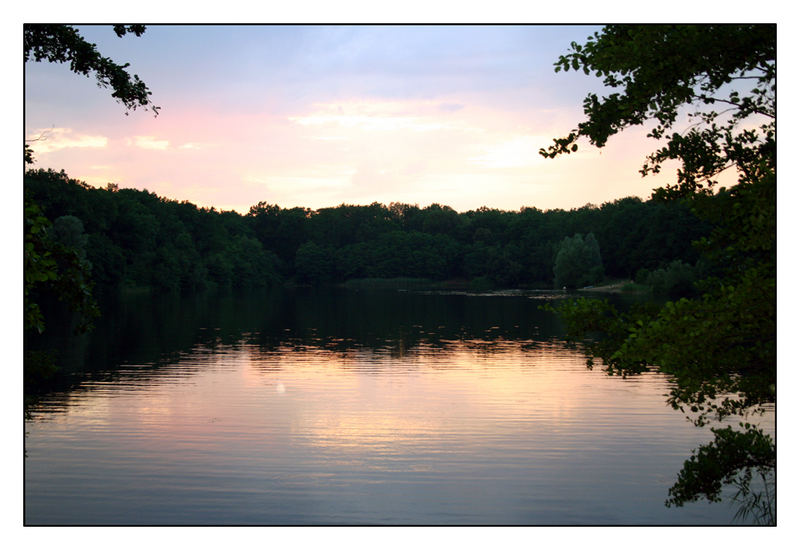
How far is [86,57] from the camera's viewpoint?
10.2 meters

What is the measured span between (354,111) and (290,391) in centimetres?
789

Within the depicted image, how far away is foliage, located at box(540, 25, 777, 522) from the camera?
6.60m

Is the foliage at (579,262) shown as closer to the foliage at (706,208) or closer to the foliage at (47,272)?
the foliage at (706,208)

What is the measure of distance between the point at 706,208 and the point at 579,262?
6645 centimetres

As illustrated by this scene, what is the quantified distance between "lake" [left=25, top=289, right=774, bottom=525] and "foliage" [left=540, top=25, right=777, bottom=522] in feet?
7.48

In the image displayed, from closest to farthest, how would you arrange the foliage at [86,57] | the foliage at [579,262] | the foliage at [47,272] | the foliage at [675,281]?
the foliage at [47,272] < the foliage at [86,57] < the foliage at [675,281] < the foliage at [579,262]

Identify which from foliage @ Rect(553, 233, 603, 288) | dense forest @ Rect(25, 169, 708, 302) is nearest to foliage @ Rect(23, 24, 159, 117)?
dense forest @ Rect(25, 169, 708, 302)

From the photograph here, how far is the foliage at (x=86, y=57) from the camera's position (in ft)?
32.4

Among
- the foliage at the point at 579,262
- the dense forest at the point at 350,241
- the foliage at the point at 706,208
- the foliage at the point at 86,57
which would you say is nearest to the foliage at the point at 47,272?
the foliage at the point at 86,57

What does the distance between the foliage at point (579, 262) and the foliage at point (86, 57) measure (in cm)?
6434

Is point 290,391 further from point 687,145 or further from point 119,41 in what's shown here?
point 687,145
